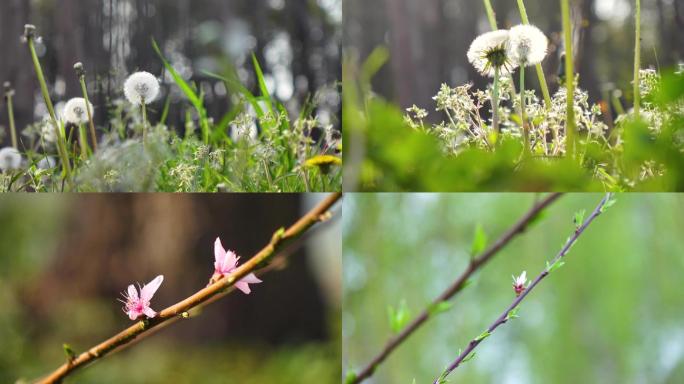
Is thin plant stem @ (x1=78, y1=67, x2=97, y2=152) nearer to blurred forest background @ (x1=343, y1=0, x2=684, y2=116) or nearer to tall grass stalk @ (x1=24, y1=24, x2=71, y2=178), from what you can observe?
tall grass stalk @ (x1=24, y1=24, x2=71, y2=178)

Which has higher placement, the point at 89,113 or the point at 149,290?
the point at 89,113

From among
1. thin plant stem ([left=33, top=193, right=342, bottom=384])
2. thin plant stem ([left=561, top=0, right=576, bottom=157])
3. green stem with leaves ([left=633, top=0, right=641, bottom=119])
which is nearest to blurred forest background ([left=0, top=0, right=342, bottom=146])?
thin plant stem ([left=561, top=0, right=576, bottom=157])

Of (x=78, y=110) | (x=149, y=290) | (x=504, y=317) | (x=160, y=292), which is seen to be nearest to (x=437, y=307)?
(x=504, y=317)

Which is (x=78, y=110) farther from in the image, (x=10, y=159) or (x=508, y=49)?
(x=508, y=49)

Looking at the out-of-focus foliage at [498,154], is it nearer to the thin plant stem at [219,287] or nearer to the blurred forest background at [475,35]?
the blurred forest background at [475,35]

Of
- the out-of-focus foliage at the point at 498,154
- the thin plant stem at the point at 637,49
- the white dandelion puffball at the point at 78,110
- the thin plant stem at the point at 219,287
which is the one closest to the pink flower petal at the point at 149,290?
the thin plant stem at the point at 219,287

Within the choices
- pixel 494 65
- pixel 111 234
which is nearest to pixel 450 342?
pixel 494 65

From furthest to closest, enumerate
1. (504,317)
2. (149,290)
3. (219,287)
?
1. (149,290)
2. (504,317)
3. (219,287)
